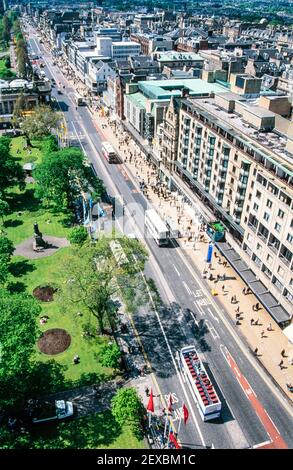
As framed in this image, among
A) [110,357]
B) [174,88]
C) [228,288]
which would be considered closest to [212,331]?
[228,288]

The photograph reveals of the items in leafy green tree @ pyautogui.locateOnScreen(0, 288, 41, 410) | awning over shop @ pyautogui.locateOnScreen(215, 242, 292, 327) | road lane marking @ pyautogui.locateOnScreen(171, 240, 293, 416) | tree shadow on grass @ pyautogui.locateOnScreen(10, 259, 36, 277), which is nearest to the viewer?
leafy green tree @ pyautogui.locateOnScreen(0, 288, 41, 410)

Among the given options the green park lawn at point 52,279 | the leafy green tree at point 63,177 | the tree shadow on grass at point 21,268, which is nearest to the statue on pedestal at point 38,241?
the green park lawn at point 52,279

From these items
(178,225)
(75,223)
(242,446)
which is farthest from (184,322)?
(75,223)

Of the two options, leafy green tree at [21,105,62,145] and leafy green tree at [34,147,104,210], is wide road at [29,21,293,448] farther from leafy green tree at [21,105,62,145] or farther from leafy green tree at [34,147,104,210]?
leafy green tree at [21,105,62,145]

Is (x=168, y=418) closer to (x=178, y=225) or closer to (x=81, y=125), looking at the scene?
(x=178, y=225)

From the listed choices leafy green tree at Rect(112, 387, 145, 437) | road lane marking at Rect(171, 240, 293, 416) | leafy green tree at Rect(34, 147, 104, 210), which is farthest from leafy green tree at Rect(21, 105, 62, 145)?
leafy green tree at Rect(112, 387, 145, 437)

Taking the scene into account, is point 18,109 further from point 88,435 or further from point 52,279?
point 88,435

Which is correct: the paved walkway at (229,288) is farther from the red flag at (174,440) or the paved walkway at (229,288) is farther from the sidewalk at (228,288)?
the red flag at (174,440)
